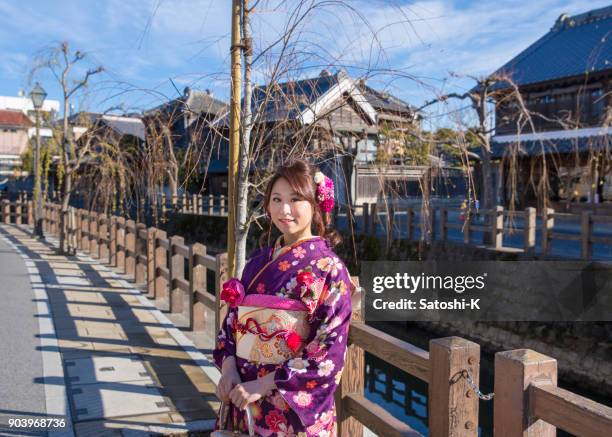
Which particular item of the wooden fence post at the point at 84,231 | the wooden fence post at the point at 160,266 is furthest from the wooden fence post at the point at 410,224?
the wooden fence post at the point at 84,231

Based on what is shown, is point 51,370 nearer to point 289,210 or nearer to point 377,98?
point 289,210

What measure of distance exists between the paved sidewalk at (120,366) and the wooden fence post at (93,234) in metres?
3.80

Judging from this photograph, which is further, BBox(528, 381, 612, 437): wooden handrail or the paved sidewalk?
the paved sidewalk

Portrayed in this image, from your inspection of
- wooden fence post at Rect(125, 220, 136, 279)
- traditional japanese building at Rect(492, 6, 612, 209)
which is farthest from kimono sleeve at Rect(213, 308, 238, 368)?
traditional japanese building at Rect(492, 6, 612, 209)

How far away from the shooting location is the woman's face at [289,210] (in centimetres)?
208

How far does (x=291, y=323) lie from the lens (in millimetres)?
1988


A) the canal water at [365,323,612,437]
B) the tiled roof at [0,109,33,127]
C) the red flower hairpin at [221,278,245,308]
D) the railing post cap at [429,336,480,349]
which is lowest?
the canal water at [365,323,612,437]

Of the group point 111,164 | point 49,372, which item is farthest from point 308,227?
point 111,164

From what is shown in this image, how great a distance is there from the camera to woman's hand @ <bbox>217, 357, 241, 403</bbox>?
206cm

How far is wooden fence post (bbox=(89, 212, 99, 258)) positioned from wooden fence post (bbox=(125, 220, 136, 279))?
2.48 meters

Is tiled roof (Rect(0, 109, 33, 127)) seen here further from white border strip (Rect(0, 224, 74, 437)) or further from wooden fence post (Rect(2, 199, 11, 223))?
white border strip (Rect(0, 224, 74, 437))

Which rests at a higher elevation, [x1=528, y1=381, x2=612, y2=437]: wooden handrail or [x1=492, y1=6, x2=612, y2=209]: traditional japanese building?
[x1=492, y1=6, x2=612, y2=209]: traditional japanese building

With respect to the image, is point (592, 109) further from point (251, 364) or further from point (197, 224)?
point (251, 364)

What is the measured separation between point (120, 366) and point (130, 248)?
4538 millimetres
